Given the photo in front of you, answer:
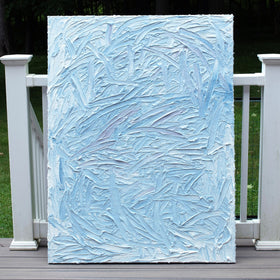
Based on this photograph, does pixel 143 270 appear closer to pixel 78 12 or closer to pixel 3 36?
pixel 3 36

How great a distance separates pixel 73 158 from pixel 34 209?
1.77 feet

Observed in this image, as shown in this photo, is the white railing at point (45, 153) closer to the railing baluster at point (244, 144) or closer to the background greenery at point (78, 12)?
the railing baluster at point (244, 144)

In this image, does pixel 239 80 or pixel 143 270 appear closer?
pixel 143 270

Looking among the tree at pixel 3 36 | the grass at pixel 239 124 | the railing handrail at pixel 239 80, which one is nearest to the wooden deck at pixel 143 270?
the grass at pixel 239 124

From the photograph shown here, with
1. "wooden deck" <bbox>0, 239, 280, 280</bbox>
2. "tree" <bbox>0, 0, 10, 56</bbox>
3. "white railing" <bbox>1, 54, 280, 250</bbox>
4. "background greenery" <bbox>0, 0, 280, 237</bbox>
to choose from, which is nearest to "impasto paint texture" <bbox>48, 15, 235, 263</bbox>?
"wooden deck" <bbox>0, 239, 280, 280</bbox>

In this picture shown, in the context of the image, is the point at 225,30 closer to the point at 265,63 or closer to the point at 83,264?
the point at 265,63

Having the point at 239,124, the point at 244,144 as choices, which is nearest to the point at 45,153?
the point at 244,144

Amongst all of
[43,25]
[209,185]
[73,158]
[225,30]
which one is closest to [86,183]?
[73,158]

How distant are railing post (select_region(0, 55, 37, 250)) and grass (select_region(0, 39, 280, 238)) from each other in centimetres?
125

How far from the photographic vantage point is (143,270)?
Answer: 11.7ft

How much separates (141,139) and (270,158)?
838mm

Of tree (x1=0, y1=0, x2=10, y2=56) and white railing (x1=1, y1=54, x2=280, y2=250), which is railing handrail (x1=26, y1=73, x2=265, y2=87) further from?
tree (x1=0, y1=0, x2=10, y2=56)

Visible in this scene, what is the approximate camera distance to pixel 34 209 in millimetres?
3963

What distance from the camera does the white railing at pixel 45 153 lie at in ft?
12.2
